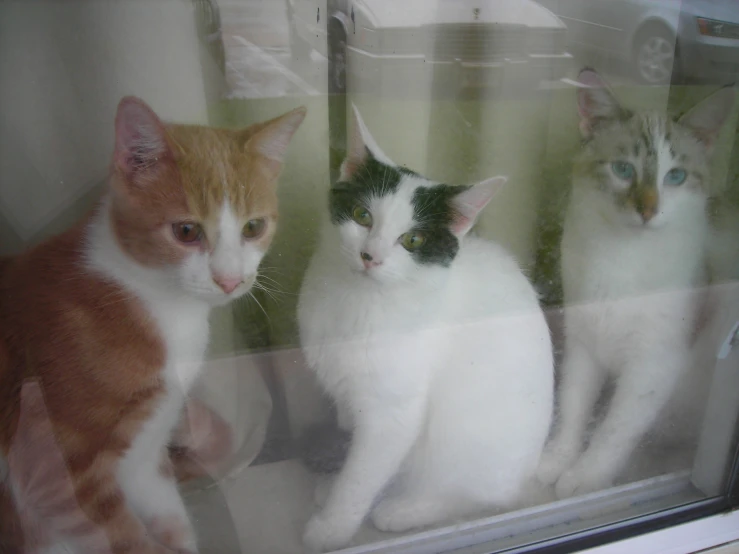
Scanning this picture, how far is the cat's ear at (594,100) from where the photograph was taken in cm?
92

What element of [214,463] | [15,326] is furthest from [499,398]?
[15,326]

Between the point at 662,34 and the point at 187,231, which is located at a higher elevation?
the point at 662,34

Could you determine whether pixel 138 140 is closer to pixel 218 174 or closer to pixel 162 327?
pixel 218 174

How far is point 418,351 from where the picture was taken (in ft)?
2.83

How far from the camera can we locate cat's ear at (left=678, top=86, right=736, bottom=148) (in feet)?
2.98

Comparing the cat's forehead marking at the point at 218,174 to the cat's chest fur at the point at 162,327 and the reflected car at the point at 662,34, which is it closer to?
the cat's chest fur at the point at 162,327

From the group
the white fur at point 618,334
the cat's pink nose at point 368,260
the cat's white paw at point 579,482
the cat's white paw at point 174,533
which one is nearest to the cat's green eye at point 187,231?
the cat's pink nose at point 368,260

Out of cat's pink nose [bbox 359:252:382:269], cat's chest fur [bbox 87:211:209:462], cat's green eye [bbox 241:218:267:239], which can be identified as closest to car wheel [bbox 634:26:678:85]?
cat's pink nose [bbox 359:252:382:269]

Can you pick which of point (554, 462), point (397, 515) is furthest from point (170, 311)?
point (554, 462)

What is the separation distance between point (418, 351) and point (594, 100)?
1.72ft

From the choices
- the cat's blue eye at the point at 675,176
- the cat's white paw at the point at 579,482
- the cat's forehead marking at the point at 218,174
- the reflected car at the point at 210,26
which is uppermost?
the reflected car at the point at 210,26

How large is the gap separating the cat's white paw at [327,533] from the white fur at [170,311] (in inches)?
7.0

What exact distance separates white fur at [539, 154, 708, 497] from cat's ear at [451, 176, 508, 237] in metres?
0.28

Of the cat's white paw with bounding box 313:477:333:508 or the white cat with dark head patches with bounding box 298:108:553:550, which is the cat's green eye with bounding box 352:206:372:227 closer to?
the white cat with dark head patches with bounding box 298:108:553:550
